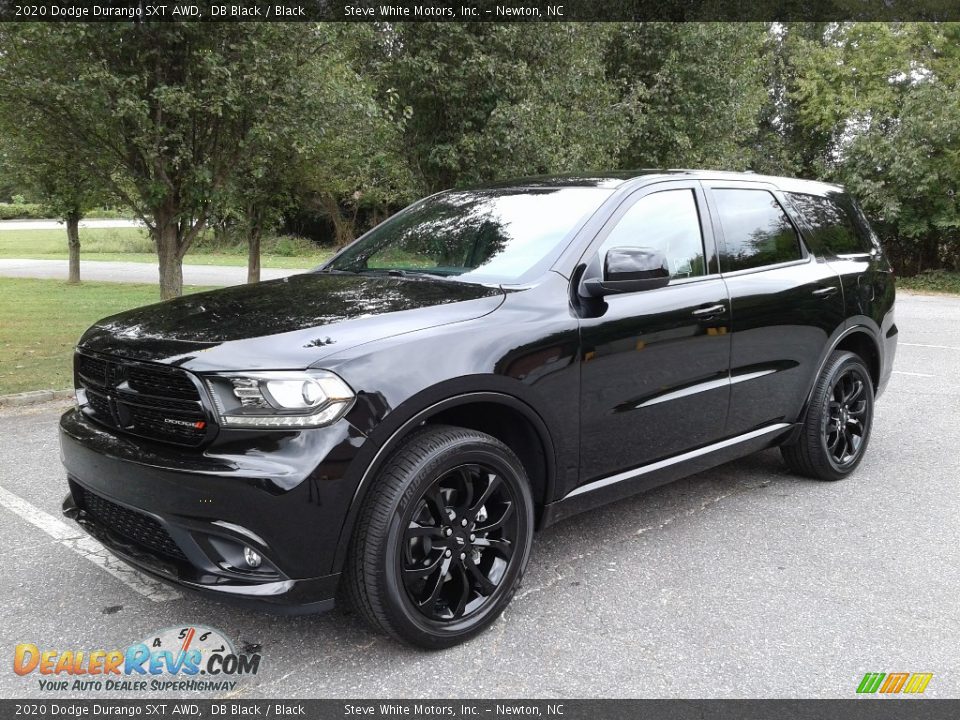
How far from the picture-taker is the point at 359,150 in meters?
10.9

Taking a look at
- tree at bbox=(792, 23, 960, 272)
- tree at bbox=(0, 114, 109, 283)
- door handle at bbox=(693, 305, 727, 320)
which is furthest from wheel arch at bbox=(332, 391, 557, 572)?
tree at bbox=(792, 23, 960, 272)

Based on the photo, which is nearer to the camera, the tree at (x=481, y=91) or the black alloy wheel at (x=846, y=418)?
the black alloy wheel at (x=846, y=418)

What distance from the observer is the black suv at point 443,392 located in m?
2.62

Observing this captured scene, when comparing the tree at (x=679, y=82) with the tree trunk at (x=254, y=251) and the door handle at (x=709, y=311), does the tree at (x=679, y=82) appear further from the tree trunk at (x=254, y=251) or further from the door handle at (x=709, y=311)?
the door handle at (x=709, y=311)

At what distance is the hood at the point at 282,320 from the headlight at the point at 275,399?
1.6 inches

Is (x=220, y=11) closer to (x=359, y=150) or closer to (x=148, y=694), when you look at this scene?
(x=359, y=150)

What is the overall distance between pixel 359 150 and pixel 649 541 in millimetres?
8148

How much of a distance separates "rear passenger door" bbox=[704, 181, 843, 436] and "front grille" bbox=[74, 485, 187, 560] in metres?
2.70

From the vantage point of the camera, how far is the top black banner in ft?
23.6

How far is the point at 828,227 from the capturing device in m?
5.00

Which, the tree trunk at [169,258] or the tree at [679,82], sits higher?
the tree at [679,82]

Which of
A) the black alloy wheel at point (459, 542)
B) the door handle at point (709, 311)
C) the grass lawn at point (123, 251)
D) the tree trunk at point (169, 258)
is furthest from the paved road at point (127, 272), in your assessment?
the black alloy wheel at point (459, 542)

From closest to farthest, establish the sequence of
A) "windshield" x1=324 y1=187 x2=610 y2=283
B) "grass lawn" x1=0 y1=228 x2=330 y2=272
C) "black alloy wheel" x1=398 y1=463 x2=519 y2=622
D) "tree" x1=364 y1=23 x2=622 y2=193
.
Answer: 1. "black alloy wheel" x1=398 y1=463 x2=519 y2=622
2. "windshield" x1=324 y1=187 x2=610 y2=283
3. "tree" x1=364 y1=23 x2=622 y2=193
4. "grass lawn" x1=0 y1=228 x2=330 y2=272

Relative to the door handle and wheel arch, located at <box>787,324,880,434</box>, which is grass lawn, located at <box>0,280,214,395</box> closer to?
the door handle
